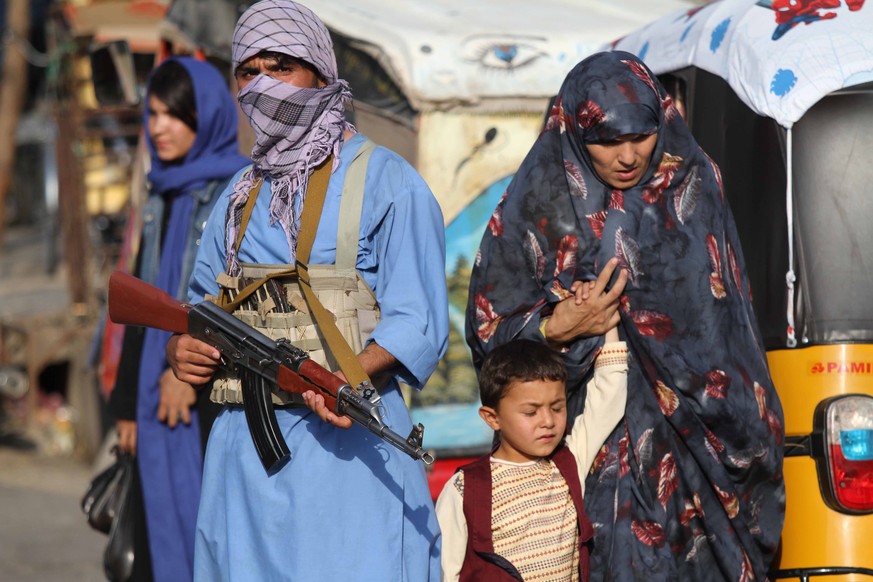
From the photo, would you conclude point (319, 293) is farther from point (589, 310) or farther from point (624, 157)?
point (624, 157)

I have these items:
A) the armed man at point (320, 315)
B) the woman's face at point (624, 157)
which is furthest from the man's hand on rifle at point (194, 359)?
the woman's face at point (624, 157)

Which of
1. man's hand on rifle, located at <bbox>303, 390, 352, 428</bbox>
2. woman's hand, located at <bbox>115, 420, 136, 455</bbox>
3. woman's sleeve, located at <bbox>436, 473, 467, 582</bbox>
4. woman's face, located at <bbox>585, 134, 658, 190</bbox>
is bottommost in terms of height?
woman's sleeve, located at <bbox>436, 473, 467, 582</bbox>

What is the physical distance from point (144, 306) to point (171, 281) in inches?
44.0

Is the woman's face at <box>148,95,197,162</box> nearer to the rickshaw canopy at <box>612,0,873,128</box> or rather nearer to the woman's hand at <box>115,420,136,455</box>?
the woman's hand at <box>115,420,136,455</box>

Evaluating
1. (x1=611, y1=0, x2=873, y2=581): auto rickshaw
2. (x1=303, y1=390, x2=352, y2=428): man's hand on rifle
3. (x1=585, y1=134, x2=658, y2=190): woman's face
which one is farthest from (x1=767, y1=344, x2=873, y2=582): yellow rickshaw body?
(x1=303, y1=390, x2=352, y2=428): man's hand on rifle

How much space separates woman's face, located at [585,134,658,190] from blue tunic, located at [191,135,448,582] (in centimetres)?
41

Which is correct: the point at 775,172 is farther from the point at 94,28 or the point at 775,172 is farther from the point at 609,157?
the point at 94,28

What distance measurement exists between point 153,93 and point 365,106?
1213 mm

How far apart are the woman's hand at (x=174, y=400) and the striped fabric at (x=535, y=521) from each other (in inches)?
55.1

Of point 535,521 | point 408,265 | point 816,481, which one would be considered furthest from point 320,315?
point 816,481

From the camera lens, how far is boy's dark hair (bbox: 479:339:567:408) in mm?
2977

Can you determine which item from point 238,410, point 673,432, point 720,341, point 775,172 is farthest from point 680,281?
point 238,410

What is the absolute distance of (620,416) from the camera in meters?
3.04

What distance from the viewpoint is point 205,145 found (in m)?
4.40
